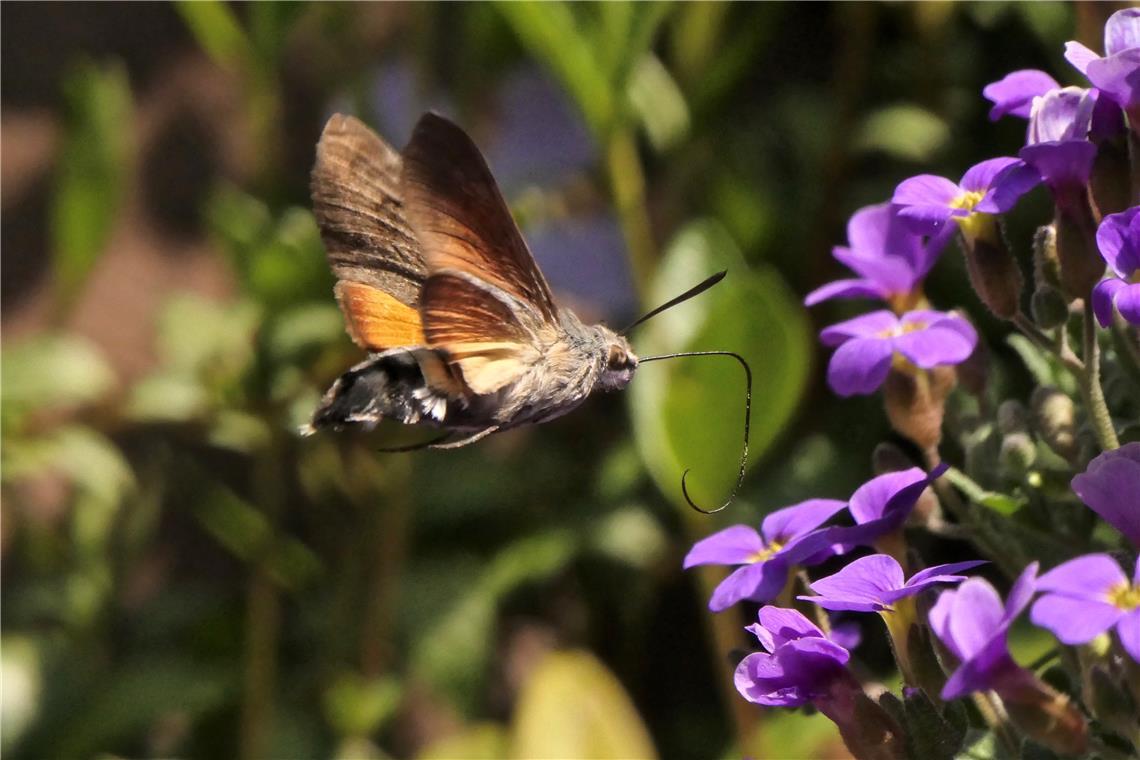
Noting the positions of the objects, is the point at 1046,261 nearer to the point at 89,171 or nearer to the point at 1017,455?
the point at 1017,455

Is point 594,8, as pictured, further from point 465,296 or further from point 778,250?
point 465,296

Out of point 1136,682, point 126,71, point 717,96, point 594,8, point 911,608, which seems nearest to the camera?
point 1136,682

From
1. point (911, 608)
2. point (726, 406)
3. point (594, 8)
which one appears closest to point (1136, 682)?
point (911, 608)

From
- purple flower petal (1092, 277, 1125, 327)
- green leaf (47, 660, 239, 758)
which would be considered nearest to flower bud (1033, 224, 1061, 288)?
purple flower petal (1092, 277, 1125, 327)

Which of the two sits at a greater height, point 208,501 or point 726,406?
point 208,501

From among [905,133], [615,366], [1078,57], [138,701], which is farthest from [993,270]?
[138,701]
